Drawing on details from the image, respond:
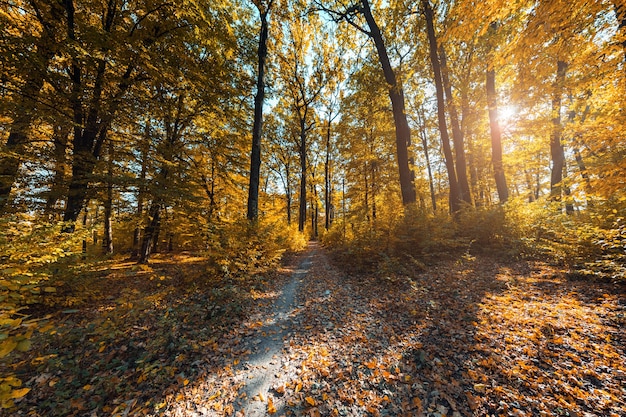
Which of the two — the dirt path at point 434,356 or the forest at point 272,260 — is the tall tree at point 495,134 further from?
the dirt path at point 434,356

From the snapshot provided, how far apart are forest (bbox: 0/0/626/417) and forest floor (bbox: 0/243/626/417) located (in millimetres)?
27

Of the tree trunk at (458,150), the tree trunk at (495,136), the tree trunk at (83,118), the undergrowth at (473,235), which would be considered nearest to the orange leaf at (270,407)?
the undergrowth at (473,235)

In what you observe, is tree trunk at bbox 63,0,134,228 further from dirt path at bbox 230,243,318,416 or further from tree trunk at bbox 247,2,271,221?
dirt path at bbox 230,243,318,416

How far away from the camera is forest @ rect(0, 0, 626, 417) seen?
2.66 meters

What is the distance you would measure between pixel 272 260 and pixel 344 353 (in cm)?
515

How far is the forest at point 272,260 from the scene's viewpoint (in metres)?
2.66

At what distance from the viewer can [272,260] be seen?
814 centimetres

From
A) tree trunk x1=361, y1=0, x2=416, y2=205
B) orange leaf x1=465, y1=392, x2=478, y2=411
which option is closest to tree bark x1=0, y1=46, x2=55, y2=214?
orange leaf x1=465, y1=392, x2=478, y2=411

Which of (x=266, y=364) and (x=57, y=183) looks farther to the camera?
(x=57, y=183)

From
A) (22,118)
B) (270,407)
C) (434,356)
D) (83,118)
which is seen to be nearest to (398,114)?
(434,356)

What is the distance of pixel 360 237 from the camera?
8281 mm

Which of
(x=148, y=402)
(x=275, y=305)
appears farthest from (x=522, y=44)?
(x=148, y=402)

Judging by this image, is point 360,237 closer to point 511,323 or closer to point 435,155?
point 511,323

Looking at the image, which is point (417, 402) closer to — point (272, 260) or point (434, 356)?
point (434, 356)
